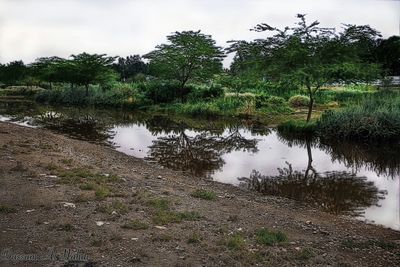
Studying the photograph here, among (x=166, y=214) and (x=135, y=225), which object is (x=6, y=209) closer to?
(x=135, y=225)

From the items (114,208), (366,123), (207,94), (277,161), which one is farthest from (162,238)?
(207,94)

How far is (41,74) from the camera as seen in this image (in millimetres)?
53438

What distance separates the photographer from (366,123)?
629 inches

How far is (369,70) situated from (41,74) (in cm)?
4570

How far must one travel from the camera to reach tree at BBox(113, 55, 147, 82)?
281 feet

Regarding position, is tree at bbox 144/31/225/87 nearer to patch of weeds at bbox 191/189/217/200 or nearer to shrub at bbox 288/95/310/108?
shrub at bbox 288/95/310/108

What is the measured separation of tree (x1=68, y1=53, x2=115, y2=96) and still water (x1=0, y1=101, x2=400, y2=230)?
66.0 feet

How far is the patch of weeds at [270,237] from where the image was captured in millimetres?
5555

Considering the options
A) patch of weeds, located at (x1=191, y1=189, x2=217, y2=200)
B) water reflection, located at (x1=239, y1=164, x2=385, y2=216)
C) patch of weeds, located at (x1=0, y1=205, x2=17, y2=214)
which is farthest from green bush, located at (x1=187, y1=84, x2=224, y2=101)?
patch of weeds, located at (x1=0, y1=205, x2=17, y2=214)

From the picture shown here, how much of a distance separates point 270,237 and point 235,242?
589 millimetres

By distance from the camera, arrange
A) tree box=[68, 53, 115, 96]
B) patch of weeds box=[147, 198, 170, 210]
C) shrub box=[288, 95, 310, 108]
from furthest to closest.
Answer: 1. tree box=[68, 53, 115, 96]
2. shrub box=[288, 95, 310, 108]
3. patch of weeds box=[147, 198, 170, 210]

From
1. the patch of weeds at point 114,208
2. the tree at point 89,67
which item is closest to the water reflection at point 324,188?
the patch of weeds at point 114,208

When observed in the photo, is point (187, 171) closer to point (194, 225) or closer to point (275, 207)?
point (275, 207)

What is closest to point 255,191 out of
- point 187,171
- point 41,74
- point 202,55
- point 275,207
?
point 275,207
